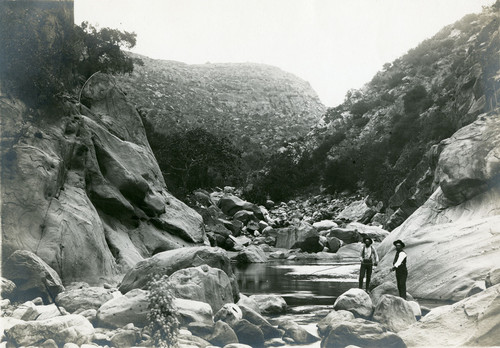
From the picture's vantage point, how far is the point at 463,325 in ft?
28.5

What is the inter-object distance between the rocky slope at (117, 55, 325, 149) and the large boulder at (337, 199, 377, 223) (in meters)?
19.9

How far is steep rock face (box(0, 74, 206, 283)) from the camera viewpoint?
52.0 feet

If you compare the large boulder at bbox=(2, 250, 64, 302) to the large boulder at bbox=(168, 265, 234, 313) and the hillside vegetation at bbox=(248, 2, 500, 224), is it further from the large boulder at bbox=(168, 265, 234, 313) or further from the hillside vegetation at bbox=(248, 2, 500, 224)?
the hillside vegetation at bbox=(248, 2, 500, 224)

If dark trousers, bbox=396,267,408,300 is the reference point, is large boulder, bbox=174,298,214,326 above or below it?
above

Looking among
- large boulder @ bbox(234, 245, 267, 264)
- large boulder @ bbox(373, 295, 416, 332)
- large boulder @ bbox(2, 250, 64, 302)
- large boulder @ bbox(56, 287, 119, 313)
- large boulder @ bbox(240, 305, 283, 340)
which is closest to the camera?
large boulder @ bbox(373, 295, 416, 332)

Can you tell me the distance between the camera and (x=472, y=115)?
1177 inches

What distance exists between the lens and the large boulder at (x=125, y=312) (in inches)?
396

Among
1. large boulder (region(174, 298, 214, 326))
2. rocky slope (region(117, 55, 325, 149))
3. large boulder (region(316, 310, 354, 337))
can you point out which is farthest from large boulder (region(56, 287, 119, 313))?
rocky slope (region(117, 55, 325, 149))

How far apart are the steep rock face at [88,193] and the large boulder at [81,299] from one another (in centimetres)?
268

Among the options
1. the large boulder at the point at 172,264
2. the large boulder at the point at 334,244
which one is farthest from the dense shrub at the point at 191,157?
the large boulder at the point at 172,264

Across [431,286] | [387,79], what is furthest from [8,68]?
[387,79]

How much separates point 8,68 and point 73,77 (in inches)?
325

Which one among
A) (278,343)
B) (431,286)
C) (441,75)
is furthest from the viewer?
(441,75)

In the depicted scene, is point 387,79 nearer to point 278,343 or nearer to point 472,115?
point 472,115
